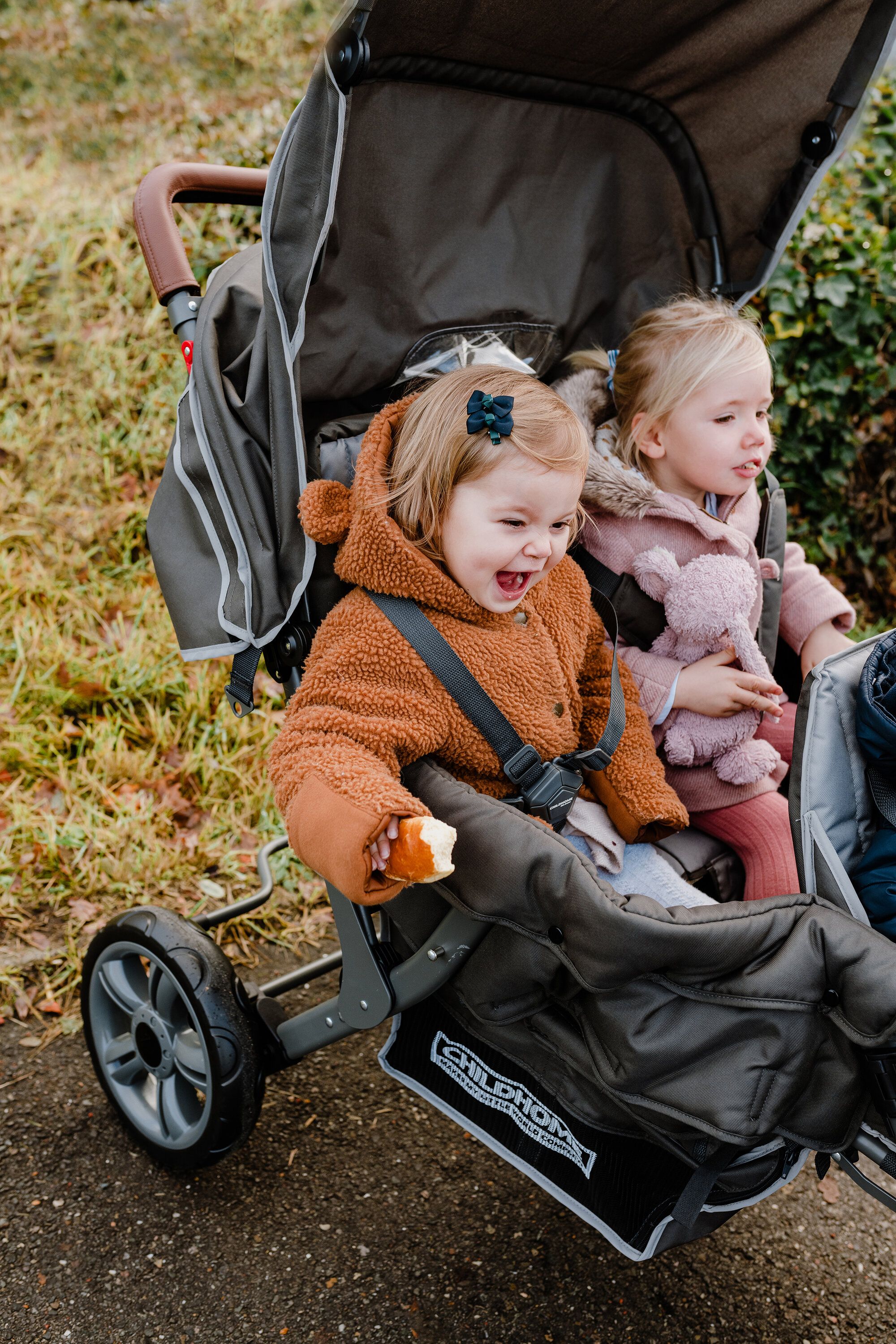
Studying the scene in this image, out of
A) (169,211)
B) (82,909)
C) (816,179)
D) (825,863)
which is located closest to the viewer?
(825,863)

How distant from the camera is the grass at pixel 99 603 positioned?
10.1 feet

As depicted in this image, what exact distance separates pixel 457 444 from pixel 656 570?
598 mm

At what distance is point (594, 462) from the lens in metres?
2.08

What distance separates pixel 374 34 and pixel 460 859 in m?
1.40

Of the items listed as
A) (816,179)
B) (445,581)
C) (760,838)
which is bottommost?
(760,838)

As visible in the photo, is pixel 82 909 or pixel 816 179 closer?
pixel 816 179

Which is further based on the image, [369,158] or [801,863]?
[369,158]

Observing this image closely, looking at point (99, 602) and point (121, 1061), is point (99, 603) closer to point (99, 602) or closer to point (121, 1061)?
point (99, 602)

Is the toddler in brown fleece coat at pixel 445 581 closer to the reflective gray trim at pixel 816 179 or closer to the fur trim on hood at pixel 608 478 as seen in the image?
the fur trim on hood at pixel 608 478

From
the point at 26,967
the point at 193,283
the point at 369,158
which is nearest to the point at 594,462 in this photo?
the point at 369,158

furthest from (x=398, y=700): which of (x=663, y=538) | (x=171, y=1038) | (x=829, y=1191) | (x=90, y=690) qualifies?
(x=90, y=690)

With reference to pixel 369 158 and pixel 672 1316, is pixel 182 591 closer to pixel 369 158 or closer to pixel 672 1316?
pixel 369 158

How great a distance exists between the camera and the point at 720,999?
1289 mm

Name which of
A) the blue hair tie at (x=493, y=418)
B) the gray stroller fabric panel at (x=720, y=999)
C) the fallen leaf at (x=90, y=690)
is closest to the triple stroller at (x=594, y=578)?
the gray stroller fabric panel at (x=720, y=999)
